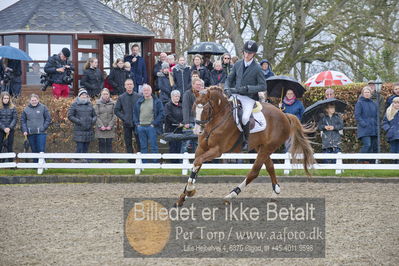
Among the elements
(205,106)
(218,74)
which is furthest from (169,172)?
(205,106)

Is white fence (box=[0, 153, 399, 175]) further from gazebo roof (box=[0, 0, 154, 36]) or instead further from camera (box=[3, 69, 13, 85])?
gazebo roof (box=[0, 0, 154, 36])

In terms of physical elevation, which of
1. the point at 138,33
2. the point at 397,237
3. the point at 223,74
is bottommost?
the point at 397,237

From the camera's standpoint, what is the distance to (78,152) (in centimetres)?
1817

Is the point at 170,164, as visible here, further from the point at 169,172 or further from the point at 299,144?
the point at 299,144

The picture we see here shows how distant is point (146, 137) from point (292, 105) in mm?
3559

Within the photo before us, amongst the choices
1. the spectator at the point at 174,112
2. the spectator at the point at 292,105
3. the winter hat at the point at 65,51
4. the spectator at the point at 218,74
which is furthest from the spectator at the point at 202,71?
the winter hat at the point at 65,51

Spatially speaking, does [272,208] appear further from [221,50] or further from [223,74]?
[221,50]

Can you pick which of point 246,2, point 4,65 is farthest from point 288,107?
point 246,2

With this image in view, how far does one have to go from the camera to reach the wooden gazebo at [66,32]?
22406mm

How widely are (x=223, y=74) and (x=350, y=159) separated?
3.89m

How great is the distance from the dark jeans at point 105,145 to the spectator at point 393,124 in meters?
6.62

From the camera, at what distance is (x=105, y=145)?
59.8 feet

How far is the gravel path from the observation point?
8.06 meters

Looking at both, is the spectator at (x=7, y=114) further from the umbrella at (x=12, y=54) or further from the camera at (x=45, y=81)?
the camera at (x=45, y=81)
